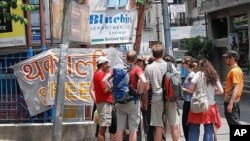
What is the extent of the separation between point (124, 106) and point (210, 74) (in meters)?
1.53

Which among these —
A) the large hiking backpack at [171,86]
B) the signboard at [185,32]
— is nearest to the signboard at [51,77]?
the large hiking backpack at [171,86]

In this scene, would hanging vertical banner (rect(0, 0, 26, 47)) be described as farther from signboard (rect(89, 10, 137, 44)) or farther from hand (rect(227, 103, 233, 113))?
hand (rect(227, 103, 233, 113))

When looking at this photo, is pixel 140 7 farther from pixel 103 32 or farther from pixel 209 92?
pixel 209 92

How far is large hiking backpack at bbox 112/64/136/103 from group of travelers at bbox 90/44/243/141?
2.3 inches

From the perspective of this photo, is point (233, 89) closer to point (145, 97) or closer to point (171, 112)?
point (171, 112)

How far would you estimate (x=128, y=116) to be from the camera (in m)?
8.09

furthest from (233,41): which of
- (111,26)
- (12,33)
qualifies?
(12,33)

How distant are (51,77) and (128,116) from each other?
2.73 metres

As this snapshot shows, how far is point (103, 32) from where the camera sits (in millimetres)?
12820

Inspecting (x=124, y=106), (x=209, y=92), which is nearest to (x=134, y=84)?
(x=124, y=106)

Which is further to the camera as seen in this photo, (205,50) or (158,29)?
(158,29)

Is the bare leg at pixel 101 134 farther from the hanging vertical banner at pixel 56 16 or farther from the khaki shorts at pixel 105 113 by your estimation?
the hanging vertical banner at pixel 56 16

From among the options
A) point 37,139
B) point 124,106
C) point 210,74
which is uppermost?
point 210,74

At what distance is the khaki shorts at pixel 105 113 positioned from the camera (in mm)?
8453
